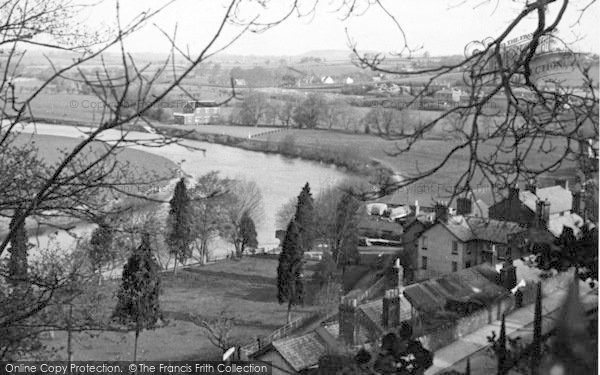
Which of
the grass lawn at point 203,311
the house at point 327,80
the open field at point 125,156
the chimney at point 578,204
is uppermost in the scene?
the house at point 327,80

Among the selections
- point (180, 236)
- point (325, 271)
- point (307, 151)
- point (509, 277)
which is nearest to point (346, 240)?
point (325, 271)

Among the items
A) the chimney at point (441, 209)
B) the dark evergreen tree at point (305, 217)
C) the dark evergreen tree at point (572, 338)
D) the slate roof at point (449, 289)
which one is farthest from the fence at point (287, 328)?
the dark evergreen tree at point (572, 338)

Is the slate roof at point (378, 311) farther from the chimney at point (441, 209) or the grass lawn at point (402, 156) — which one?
the chimney at point (441, 209)

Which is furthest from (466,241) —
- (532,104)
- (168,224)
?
(532,104)

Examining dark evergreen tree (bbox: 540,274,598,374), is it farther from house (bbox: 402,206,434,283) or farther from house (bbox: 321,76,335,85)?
house (bbox: 402,206,434,283)

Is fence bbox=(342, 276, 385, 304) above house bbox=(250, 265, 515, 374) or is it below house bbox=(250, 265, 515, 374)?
below

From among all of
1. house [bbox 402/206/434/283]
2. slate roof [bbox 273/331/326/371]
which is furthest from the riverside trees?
house [bbox 402/206/434/283]

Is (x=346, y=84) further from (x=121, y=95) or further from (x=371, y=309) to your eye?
(x=121, y=95)
